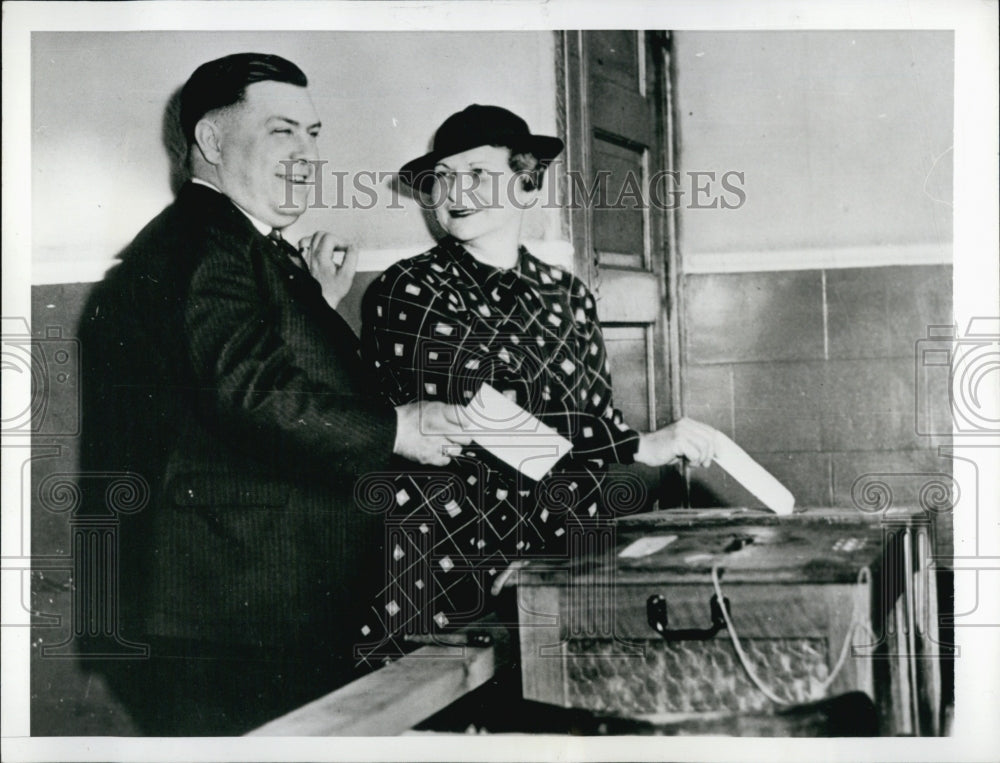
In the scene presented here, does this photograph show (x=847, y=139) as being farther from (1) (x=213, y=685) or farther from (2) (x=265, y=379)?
(1) (x=213, y=685)

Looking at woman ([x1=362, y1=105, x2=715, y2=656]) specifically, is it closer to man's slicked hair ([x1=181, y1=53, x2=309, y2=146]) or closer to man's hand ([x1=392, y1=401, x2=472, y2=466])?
man's hand ([x1=392, y1=401, x2=472, y2=466])

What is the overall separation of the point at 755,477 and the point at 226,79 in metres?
1.30

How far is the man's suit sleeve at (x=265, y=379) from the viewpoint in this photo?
1.91m

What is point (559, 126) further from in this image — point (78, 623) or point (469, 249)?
point (78, 623)

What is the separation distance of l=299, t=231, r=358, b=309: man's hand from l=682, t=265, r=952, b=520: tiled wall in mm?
707

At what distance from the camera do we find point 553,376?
1.98m

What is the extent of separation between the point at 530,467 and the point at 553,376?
183mm

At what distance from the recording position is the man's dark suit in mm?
1918

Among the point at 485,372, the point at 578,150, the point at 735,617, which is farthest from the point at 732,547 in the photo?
the point at 578,150

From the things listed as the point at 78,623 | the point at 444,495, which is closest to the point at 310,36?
the point at 444,495

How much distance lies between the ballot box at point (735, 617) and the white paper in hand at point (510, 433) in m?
0.16

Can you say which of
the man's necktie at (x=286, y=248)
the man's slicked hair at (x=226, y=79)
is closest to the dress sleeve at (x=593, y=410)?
the man's necktie at (x=286, y=248)

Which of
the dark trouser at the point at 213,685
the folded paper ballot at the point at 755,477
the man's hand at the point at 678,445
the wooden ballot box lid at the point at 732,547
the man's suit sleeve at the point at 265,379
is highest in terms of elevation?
the man's suit sleeve at the point at 265,379

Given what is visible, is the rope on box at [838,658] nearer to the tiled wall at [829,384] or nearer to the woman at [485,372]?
the tiled wall at [829,384]
